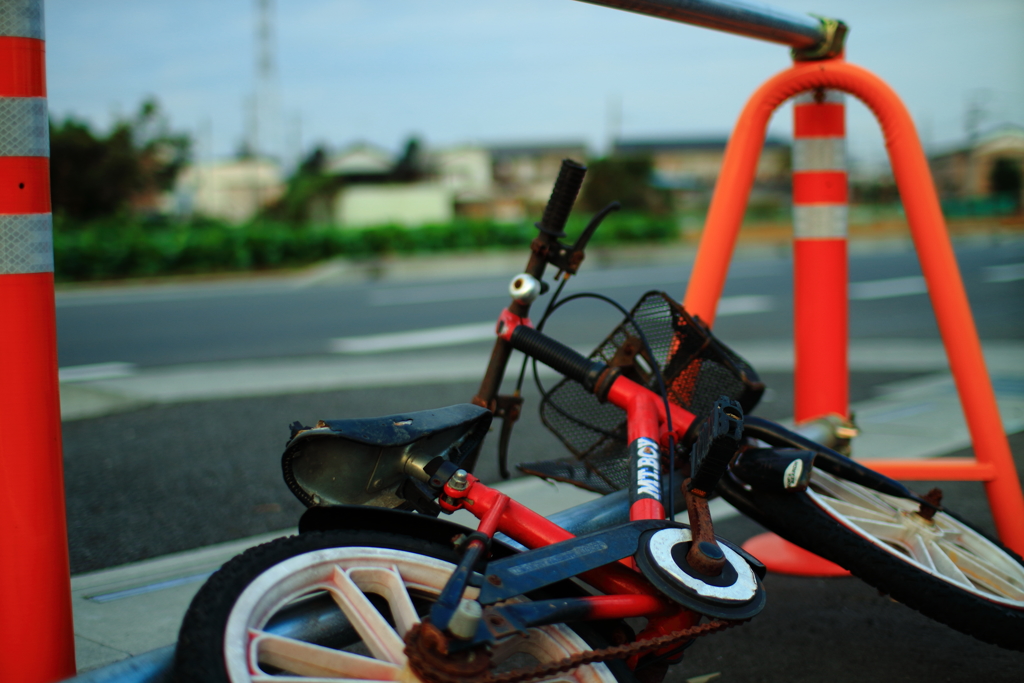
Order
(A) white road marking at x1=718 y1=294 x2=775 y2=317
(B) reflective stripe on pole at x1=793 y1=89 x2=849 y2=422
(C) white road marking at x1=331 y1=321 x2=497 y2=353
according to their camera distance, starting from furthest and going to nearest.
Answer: (A) white road marking at x1=718 y1=294 x2=775 y2=317
(C) white road marking at x1=331 y1=321 x2=497 y2=353
(B) reflective stripe on pole at x1=793 y1=89 x2=849 y2=422

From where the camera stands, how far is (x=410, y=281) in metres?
17.2

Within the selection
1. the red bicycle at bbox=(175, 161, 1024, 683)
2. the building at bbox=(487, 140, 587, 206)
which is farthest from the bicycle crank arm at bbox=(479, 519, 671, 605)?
the building at bbox=(487, 140, 587, 206)

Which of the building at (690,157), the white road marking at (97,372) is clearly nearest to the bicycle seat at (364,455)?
the white road marking at (97,372)

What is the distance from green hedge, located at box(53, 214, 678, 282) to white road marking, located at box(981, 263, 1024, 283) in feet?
28.4

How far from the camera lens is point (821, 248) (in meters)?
2.98

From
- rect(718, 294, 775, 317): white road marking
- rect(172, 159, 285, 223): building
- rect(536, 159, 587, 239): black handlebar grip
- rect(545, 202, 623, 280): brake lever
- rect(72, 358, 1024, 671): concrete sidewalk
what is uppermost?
rect(536, 159, 587, 239): black handlebar grip

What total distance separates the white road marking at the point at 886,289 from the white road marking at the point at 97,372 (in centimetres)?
972

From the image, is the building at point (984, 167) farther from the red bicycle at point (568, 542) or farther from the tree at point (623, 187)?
the red bicycle at point (568, 542)

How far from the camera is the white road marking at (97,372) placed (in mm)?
6898

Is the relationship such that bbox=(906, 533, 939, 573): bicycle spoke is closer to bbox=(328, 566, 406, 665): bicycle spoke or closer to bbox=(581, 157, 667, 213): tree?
bbox=(328, 566, 406, 665): bicycle spoke

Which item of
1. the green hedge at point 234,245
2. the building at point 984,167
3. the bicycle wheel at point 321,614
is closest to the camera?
the bicycle wheel at point 321,614

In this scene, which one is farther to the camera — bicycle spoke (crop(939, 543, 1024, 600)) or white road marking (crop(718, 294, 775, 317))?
white road marking (crop(718, 294, 775, 317))

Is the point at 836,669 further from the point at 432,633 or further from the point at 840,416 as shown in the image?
the point at 432,633

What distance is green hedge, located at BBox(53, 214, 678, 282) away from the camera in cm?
1792
